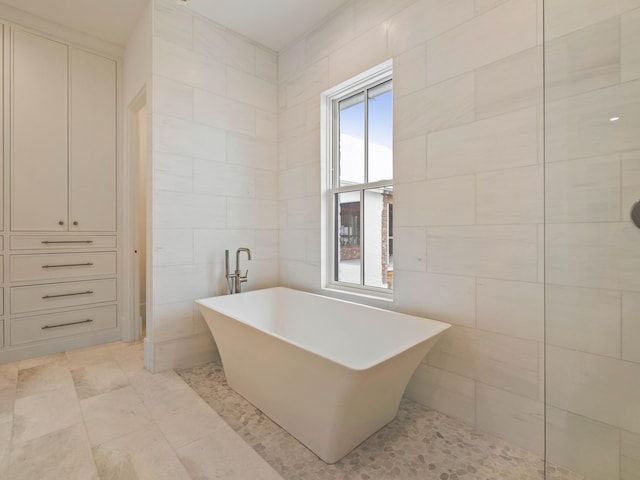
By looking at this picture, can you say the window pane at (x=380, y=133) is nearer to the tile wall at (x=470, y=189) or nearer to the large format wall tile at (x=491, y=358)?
the tile wall at (x=470, y=189)

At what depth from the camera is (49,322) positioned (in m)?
2.55

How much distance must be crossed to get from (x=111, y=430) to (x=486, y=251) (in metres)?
2.19

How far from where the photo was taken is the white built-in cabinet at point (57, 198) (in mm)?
2396

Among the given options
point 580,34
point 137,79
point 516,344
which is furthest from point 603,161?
point 137,79

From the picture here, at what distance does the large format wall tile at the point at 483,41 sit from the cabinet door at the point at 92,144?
111 inches

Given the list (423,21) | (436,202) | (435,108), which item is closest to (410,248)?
(436,202)

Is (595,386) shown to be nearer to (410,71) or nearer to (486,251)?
(486,251)

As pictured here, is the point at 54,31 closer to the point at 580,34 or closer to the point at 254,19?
the point at 254,19

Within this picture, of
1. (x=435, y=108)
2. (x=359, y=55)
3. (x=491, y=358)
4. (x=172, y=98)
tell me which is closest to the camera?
(x=491, y=358)

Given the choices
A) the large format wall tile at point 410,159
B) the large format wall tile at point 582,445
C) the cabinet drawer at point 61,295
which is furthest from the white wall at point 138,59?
the large format wall tile at point 582,445

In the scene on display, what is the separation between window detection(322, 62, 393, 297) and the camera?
2.23 m

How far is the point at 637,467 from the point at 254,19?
341 centimetres

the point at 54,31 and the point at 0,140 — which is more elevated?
the point at 54,31

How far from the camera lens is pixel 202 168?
8.05ft
